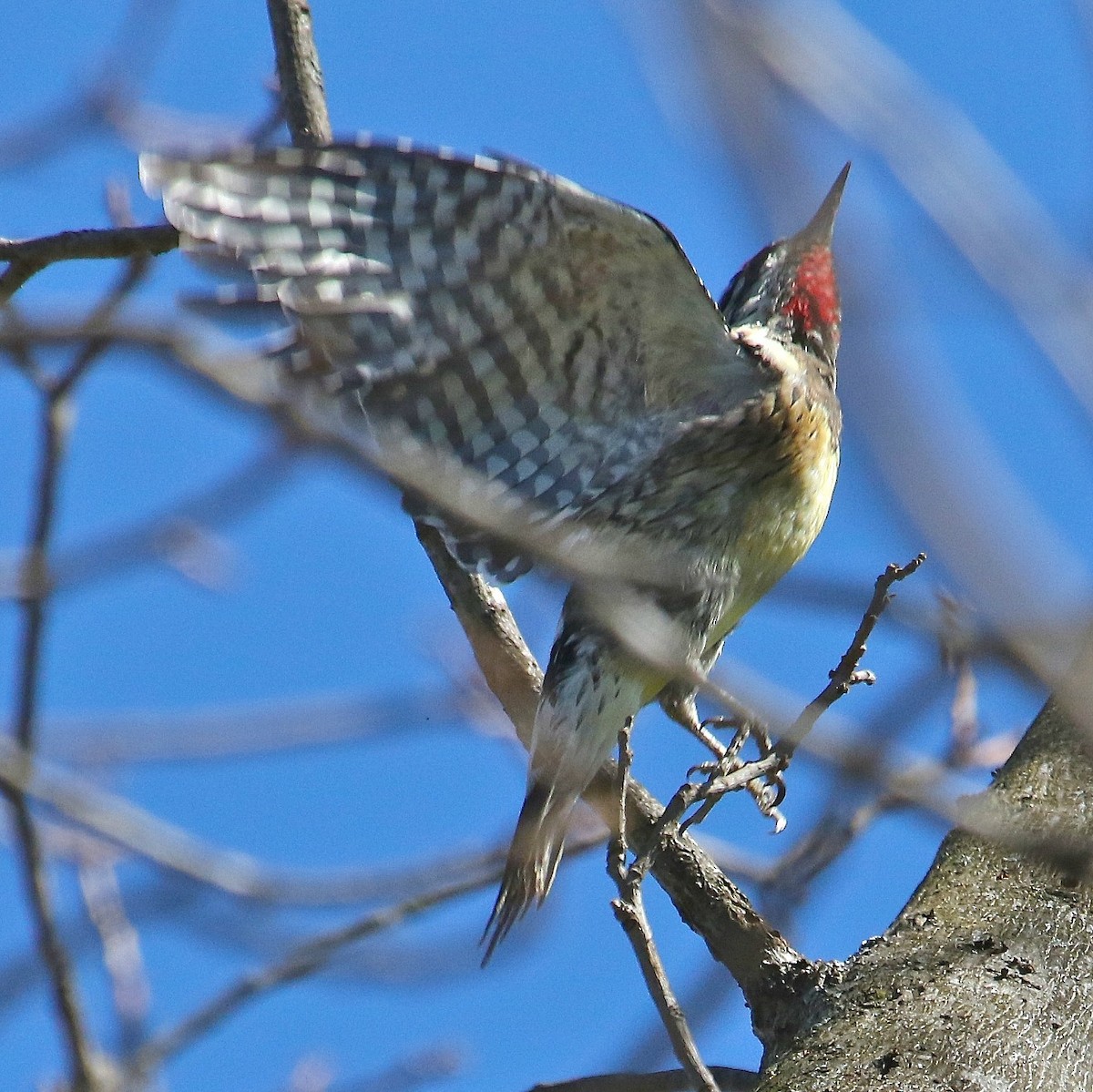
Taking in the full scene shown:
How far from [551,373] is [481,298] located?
28 centimetres

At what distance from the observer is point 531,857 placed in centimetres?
346

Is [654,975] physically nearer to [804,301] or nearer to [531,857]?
[531,857]

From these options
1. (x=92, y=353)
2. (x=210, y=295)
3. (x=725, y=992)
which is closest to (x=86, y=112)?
(x=210, y=295)

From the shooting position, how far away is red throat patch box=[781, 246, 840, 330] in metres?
4.57

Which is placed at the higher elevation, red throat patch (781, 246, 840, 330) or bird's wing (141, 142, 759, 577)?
red throat patch (781, 246, 840, 330)

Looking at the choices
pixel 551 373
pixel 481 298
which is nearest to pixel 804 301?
pixel 551 373

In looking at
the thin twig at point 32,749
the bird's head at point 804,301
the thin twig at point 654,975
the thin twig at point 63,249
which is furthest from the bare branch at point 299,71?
the thin twig at point 654,975

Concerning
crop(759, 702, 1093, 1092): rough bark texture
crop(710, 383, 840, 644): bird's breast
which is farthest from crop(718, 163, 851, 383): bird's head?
crop(759, 702, 1093, 1092): rough bark texture

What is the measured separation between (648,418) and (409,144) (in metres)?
0.99

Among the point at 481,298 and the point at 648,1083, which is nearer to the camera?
the point at 648,1083

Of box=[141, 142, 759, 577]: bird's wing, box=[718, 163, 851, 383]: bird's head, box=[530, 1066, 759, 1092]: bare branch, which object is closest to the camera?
box=[530, 1066, 759, 1092]: bare branch

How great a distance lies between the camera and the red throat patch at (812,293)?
15.0ft

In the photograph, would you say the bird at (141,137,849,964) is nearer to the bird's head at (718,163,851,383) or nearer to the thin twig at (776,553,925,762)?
the bird's head at (718,163,851,383)

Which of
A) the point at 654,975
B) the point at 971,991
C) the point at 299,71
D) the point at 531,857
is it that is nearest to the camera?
the point at 654,975
